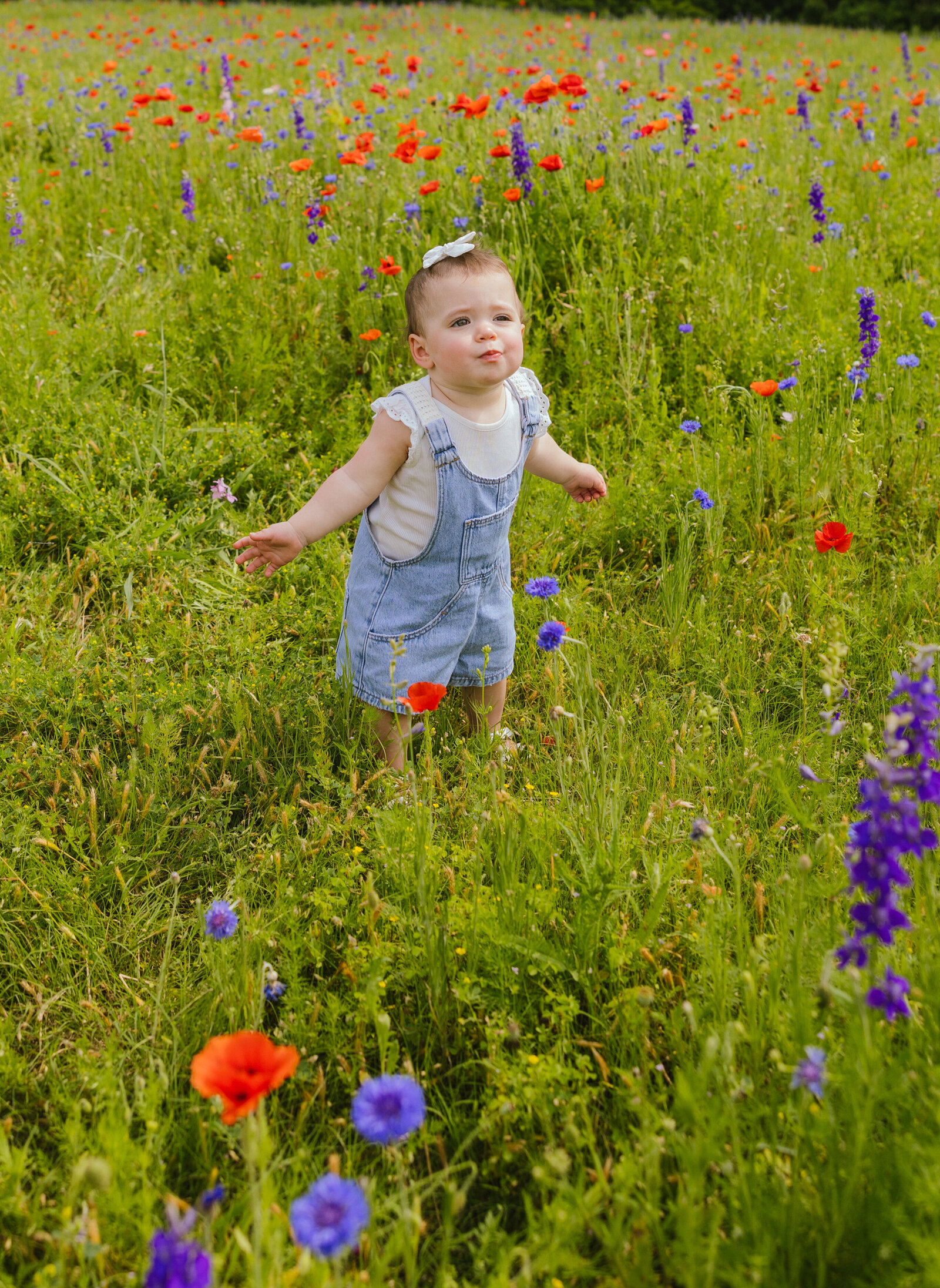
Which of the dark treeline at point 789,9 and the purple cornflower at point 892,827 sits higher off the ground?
the dark treeline at point 789,9

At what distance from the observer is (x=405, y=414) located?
2.31 meters

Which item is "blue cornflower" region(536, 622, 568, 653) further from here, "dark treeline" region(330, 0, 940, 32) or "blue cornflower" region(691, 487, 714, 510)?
"dark treeline" region(330, 0, 940, 32)

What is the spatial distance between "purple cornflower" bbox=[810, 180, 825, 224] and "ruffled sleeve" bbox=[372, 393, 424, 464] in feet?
9.39

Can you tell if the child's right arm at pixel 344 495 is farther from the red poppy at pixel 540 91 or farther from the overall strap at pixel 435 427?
the red poppy at pixel 540 91

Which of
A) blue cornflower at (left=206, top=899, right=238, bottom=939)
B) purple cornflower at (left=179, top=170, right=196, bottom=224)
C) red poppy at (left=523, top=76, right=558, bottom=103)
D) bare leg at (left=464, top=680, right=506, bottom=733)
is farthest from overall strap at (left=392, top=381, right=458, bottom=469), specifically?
purple cornflower at (left=179, top=170, right=196, bottom=224)

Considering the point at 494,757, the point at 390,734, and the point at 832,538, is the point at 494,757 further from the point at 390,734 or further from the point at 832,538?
the point at 832,538

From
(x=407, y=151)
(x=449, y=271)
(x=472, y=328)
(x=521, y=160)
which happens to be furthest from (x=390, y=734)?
(x=521, y=160)

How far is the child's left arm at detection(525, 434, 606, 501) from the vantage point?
2.66m

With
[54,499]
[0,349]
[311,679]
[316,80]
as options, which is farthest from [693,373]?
[316,80]

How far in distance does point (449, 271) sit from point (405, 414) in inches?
13.0

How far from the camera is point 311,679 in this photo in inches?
109

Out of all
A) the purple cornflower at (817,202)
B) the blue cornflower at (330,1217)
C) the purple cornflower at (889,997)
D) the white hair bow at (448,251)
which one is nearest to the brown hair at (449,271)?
the white hair bow at (448,251)

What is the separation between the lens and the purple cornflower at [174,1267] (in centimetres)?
103

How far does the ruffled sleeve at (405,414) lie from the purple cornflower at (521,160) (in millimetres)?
2409
